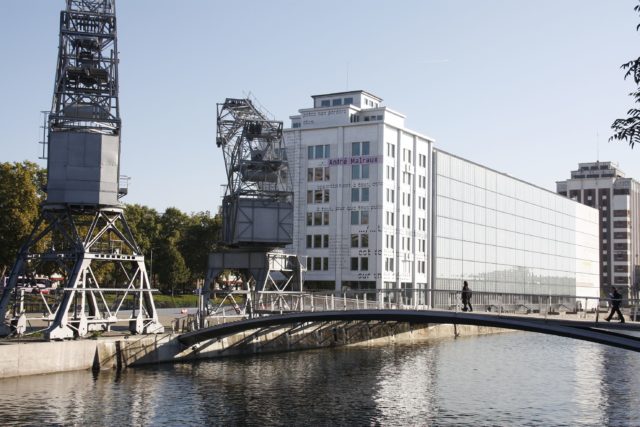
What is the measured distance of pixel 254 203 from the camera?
72812 millimetres

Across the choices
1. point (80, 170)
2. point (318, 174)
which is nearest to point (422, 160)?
point (318, 174)

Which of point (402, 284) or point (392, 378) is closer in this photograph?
point (392, 378)

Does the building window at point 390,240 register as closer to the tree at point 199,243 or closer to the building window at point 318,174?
the building window at point 318,174

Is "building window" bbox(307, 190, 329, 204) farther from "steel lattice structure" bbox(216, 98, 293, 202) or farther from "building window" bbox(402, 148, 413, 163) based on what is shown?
"steel lattice structure" bbox(216, 98, 293, 202)

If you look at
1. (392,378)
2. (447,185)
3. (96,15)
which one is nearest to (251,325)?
(392,378)

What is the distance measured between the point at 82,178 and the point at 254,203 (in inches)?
633

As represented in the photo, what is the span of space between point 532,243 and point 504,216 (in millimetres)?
12898

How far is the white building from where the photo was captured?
10719 cm

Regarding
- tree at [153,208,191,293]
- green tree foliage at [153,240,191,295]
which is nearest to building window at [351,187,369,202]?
tree at [153,208,191,293]

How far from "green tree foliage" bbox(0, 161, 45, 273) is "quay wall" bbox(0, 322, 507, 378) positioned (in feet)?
94.2

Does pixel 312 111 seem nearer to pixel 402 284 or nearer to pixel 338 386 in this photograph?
pixel 402 284

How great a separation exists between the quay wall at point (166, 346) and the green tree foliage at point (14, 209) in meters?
28.7

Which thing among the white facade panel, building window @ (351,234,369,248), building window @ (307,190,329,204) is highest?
building window @ (307,190,329,204)

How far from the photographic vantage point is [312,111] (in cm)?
11319
